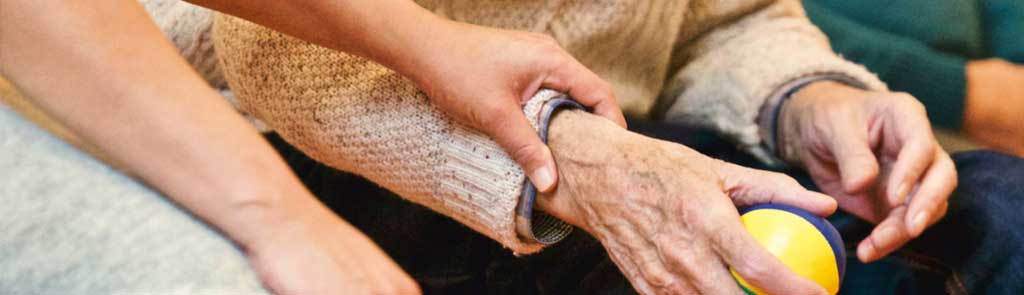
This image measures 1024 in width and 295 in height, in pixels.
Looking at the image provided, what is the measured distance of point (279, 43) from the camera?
0.82m

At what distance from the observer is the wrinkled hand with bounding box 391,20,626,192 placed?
735mm

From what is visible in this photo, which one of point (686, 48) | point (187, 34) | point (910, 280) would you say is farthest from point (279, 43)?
point (910, 280)

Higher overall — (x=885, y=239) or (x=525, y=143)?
(x=525, y=143)

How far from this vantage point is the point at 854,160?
2.87 ft

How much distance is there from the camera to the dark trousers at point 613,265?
2.77ft

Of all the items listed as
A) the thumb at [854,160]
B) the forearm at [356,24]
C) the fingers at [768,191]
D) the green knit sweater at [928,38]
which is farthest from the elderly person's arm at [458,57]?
the green knit sweater at [928,38]

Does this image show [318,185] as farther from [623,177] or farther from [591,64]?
[623,177]

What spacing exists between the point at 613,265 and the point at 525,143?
221 millimetres

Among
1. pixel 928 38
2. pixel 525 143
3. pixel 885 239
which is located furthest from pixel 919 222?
pixel 928 38

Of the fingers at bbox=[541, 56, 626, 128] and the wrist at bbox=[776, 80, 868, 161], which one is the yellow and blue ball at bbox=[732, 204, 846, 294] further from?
the wrist at bbox=[776, 80, 868, 161]

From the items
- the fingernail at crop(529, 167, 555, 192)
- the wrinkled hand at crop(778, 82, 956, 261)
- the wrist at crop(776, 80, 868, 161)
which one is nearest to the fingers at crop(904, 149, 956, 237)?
the wrinkled hand at crop(778, 82, 956, 261)

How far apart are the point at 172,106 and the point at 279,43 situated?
0.98 feet

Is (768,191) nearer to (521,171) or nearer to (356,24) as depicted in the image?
(521,171)

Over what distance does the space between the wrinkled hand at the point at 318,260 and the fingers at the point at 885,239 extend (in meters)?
0.50
